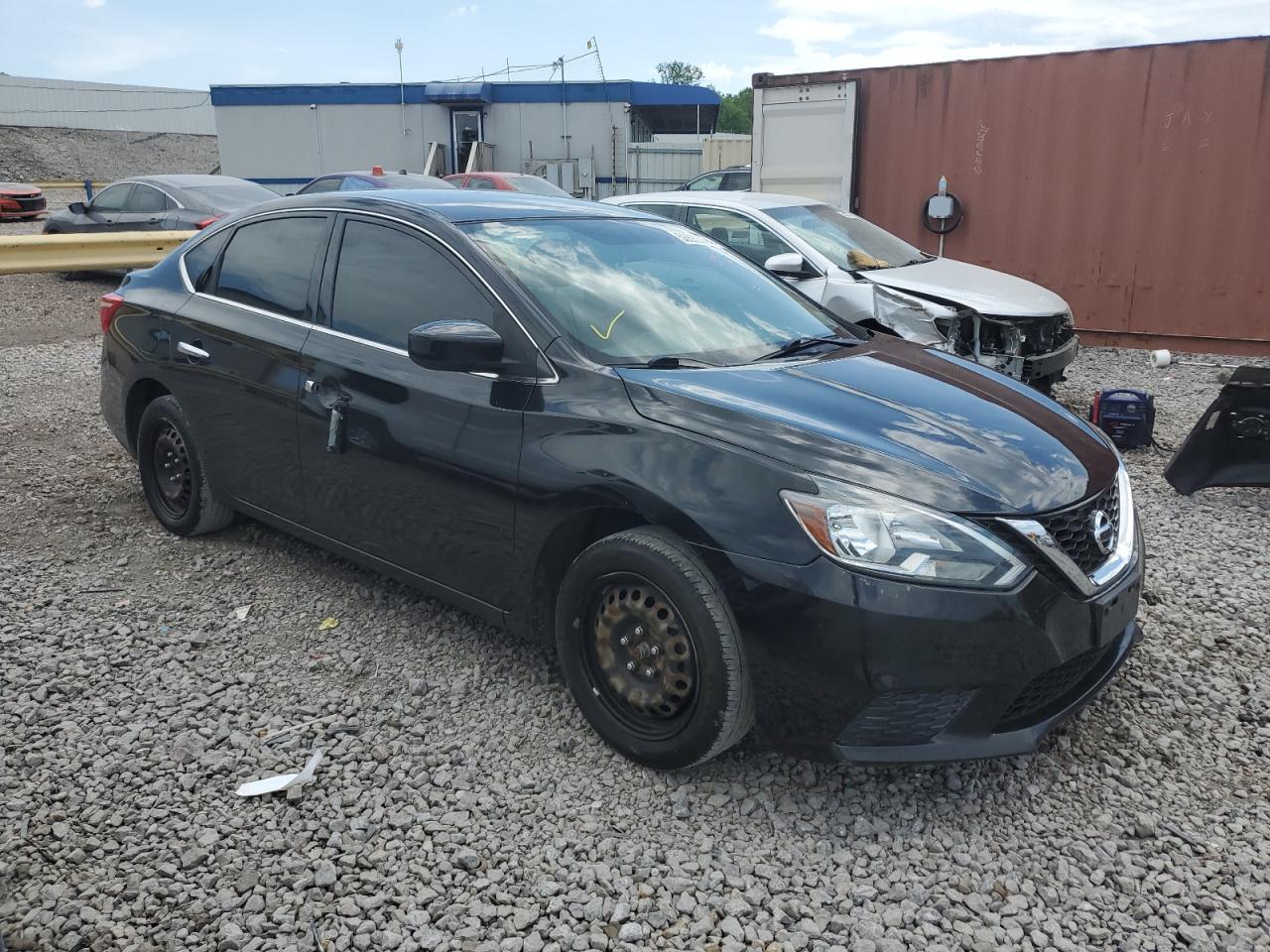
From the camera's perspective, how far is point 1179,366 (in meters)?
9.54

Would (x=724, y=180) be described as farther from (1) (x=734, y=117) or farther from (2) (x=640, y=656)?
(1) (x=734, y=117)

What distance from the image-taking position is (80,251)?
866 centimetres

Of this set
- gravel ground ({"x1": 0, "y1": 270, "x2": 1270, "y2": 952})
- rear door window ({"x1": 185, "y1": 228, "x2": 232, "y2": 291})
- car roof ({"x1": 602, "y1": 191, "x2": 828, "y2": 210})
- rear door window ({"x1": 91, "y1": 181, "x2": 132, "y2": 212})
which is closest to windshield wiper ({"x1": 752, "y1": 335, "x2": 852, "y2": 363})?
gravel ground ({"x1": 0, "y1": 270, "x2": 1270, "y2": 952})

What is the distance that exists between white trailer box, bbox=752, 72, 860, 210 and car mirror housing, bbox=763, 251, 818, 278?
4.04 m

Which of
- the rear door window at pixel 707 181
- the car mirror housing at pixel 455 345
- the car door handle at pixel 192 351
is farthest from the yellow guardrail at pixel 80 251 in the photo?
the rear door window at pixel 707 181

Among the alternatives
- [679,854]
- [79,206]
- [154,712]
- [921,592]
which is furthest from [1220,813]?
[79,206]

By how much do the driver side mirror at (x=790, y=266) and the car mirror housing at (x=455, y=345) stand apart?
4.14m

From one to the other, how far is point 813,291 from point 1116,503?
177 inches

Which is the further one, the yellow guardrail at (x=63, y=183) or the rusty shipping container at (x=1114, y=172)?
the yellow guardrail at (x=63, y=183)

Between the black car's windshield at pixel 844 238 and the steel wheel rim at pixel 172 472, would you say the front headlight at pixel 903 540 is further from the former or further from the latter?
the black car's windshield at pixel 844 238

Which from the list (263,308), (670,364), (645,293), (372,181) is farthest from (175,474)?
(372,181)

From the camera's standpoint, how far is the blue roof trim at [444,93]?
2733cm

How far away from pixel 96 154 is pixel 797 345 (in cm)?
5132

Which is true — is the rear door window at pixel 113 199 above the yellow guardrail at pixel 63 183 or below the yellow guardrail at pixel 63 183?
above
